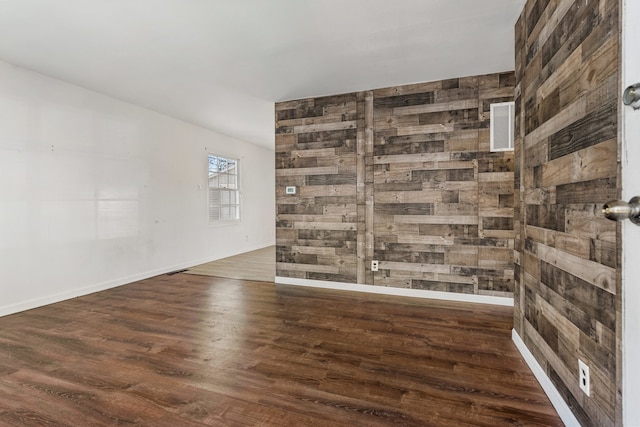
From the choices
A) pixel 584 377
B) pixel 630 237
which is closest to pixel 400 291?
pixel 584 377

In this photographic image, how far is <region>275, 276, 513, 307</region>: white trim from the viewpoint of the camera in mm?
3531

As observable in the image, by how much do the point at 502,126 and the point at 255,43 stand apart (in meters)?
2.53

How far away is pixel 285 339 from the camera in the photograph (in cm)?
256

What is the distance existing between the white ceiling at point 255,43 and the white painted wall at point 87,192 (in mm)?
399

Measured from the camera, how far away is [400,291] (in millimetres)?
3881

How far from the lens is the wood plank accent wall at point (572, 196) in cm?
121

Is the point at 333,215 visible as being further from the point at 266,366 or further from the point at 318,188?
the point at 266,366

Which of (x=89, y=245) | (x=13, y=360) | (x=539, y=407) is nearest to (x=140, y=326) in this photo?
(x=13, y=360)

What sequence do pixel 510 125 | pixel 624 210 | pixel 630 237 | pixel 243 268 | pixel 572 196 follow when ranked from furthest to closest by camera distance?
pixel 243 268 → pixel 510 125 → pixel 572 196 → pixel 630 237 → pixel 624 210

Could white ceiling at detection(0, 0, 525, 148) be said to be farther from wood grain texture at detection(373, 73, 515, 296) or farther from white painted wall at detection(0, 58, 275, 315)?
white painted wall at detection(0, 58, 275, 315)

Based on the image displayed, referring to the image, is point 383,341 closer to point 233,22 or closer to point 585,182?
point 585,182

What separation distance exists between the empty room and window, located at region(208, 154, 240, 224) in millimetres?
662

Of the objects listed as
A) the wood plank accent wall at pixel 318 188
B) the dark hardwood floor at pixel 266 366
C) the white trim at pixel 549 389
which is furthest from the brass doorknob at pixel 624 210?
the wood plank accent wall at pixel 318 188

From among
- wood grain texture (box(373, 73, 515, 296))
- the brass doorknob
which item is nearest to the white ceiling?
wood grain texture (box(373, 73, 515, 296))
